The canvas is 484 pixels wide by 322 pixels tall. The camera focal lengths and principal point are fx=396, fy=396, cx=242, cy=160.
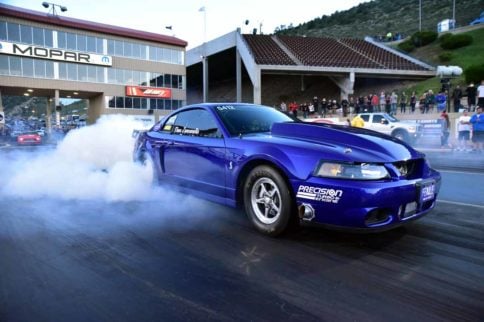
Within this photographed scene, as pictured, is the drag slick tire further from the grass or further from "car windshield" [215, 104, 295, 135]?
the grass

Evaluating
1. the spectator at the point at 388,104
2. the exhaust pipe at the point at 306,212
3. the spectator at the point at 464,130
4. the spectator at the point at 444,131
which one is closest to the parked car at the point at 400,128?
the spectator at the point at 444,131

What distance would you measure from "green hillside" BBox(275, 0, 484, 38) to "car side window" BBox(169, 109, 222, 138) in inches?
2578

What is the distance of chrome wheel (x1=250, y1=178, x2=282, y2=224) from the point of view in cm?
385

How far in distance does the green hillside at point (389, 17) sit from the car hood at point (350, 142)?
65810mm

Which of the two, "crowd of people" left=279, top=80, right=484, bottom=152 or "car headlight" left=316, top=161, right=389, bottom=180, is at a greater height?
"crowd of people" left=279, top=80, right=484, bottom=152

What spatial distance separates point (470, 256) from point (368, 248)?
32.6 inches

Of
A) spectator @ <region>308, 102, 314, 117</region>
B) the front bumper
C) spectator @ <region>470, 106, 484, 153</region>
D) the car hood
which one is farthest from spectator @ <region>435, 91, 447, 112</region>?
the front bumper

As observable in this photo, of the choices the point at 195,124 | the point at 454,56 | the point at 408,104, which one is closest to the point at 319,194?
the point at 195,124

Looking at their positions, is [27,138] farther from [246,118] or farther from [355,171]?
[355,171]

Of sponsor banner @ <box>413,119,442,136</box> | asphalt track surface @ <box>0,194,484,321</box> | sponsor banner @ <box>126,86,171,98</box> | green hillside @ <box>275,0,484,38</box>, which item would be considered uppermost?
green hillside @ <box>275,0,484,38</box>

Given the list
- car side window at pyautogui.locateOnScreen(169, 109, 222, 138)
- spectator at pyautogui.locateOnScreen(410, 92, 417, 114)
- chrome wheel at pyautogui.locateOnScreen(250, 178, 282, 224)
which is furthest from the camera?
→ spectator at pyautogui.locateOnScreen(410, 92, 417, 114)

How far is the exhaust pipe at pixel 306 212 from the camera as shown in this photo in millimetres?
3499

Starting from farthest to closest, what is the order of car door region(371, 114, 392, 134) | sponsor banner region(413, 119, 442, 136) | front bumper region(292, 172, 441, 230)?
car door region(371, 114, 392, 134) → sponsor banner region(413, 119, 442, 136) → front bumper region(292, 172, 441, 230)

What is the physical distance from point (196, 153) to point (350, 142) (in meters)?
1.84
